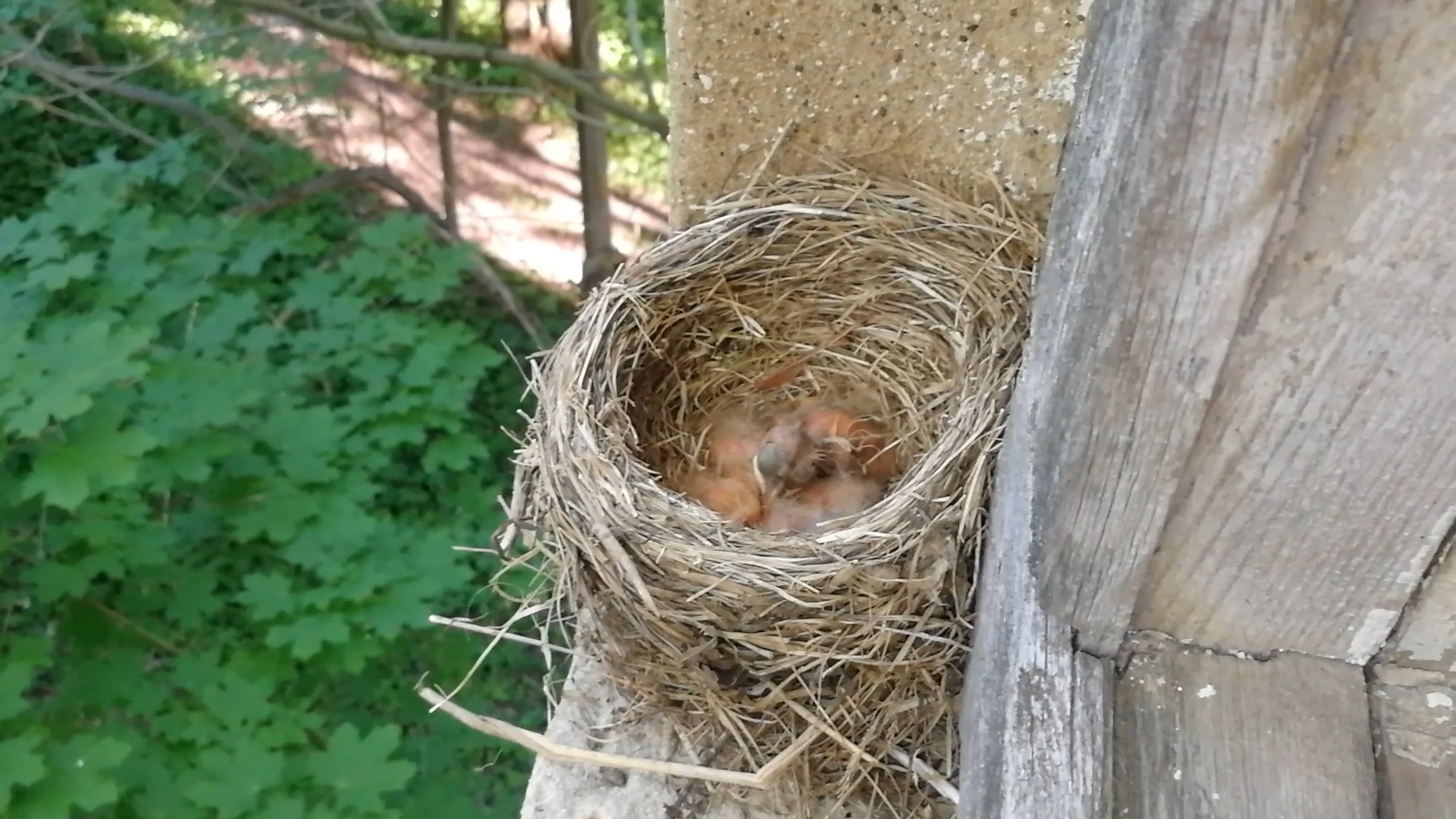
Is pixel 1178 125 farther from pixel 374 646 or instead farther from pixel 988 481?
pixel 374 646

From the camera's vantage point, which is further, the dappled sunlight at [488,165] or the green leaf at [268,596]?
the dappled sunlight at [488,165]

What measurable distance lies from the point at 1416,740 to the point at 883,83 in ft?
2.36

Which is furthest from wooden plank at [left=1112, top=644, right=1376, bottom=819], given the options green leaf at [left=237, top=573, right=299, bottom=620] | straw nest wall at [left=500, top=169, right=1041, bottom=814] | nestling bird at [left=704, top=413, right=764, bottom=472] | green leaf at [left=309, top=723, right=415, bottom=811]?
green leaf at [left=237, top=573, right=299, bottom=620]

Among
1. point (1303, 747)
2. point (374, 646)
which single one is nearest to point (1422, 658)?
point (1303, 747)

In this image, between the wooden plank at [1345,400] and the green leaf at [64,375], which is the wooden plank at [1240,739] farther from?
the green leaf at [64,375]

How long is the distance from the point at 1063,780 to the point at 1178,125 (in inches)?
17.3

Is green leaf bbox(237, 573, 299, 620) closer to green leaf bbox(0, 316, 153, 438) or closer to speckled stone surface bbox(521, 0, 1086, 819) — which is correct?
green leaf bbox(0, 316, 153, 438)

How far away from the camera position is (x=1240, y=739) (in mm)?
707

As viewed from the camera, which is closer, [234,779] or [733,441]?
[733,441]

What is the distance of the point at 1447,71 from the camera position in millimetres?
426

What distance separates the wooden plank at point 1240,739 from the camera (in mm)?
690

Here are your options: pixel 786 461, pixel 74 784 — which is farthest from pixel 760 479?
pixel 74 784

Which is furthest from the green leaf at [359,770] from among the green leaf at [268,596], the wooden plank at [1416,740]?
the wooden plank at [1416,740]

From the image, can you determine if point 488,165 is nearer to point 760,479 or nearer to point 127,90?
point 127,90
